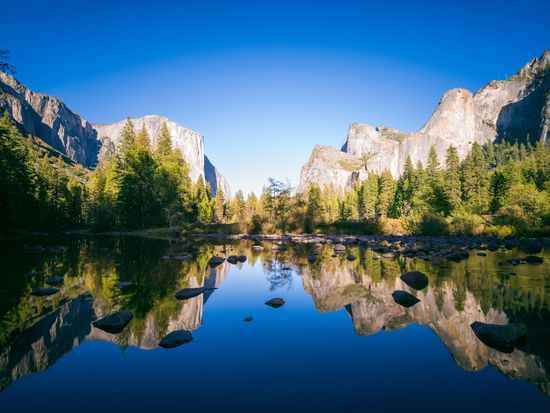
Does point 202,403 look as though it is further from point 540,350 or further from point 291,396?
point 540,350

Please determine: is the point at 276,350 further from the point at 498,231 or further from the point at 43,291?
the point at 498,231

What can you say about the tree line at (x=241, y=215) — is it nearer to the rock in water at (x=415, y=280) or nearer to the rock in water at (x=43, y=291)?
the rock in water at (x=43, y=291)

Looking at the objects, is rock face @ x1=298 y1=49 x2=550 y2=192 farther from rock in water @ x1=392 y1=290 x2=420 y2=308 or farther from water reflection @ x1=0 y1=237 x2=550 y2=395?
rock in water @ x1=392 y1=290 x2=420 y2=308

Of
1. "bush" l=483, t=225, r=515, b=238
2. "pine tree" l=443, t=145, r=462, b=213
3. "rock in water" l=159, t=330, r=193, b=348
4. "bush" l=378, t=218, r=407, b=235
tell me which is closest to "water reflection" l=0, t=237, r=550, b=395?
"rock in water" l=159, t=330, r=193, b=348

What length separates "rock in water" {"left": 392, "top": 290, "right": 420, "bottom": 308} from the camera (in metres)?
8.51

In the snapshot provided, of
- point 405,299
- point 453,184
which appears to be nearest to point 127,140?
point 405,299

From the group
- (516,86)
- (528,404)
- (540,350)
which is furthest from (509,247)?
(516,86)

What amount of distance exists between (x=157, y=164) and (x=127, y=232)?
12632 millimetres

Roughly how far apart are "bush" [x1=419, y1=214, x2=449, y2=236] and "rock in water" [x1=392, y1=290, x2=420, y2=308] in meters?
32.3

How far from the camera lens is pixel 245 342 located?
243 inches

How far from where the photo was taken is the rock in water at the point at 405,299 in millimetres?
8506

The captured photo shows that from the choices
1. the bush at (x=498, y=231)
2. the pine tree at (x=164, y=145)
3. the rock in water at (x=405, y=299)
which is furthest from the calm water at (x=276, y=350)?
A: the pine tree at (x=164, y=145)

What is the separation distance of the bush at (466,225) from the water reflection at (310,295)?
2322 cm

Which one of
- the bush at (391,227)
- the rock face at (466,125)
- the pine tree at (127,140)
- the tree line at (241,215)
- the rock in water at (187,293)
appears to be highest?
the rock face at (466,125)
